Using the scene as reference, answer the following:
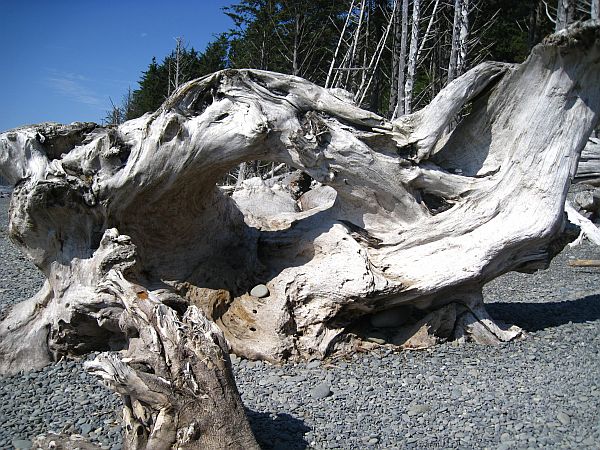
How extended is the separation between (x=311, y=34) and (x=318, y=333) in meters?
13.7

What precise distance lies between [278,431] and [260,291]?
2106mm

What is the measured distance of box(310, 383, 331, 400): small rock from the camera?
4.56m

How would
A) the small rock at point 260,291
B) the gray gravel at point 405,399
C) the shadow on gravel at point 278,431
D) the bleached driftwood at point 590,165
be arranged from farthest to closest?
the bleached driftwood at point 590,165 < the small rock at point 260,291 < the gray gravel at point 405,399 < the shadow on gravel at point 278,431

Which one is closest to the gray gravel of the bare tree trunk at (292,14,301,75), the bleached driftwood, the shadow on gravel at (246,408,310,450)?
the shadow on gravel at (246,408,310,450)

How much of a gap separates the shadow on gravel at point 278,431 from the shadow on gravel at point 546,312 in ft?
10.7

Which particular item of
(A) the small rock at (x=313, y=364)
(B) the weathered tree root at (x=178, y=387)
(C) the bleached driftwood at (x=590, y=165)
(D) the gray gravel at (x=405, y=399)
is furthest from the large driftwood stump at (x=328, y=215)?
(C) the bleached driftwood at (x=590, y=165)

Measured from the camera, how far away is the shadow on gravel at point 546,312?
20.7ft

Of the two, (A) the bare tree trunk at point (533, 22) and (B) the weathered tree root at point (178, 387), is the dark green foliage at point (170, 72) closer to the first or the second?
(A) the bare tree trunk at point (533, 22)

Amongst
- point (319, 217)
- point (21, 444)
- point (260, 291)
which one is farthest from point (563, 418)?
point (21, 444)

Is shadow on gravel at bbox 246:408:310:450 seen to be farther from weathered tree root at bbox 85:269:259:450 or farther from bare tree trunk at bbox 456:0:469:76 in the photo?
bare tree trunk at bbox 456:0:469:76

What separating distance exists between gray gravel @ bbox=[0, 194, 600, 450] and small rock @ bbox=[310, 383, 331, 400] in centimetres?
1

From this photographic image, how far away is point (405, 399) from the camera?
4.48m

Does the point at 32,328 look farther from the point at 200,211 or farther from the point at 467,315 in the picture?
the point at 467,315

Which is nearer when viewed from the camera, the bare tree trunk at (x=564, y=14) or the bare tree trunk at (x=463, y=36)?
the bare tree trunk at (x=564, y=14)
